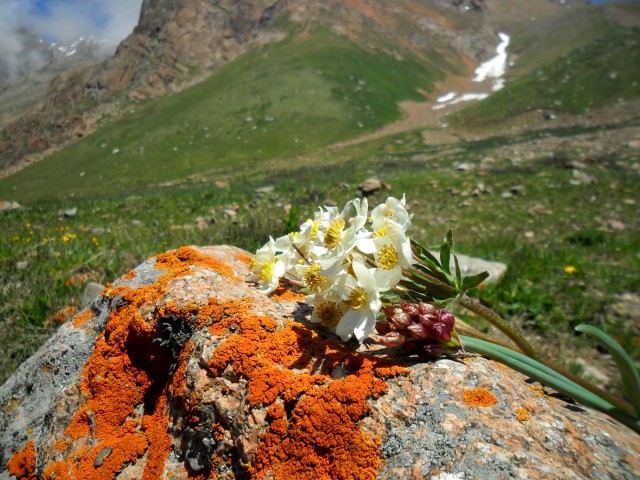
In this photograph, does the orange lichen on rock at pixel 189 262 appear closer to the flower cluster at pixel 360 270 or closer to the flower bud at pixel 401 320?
the flower cluster at pixel 360 270

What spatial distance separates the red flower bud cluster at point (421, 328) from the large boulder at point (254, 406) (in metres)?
0.09

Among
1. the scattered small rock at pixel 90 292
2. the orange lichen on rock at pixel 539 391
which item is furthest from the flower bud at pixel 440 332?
the scattered small rock at pixel 90 292

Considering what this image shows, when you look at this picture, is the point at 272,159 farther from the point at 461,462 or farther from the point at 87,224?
the point at 461,462

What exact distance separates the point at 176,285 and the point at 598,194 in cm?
1069

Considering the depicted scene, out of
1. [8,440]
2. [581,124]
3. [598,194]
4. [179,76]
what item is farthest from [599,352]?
[179,76]

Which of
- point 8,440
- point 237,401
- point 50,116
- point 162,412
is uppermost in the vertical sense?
point 237,401

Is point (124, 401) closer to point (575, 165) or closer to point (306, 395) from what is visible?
point (306, 395)

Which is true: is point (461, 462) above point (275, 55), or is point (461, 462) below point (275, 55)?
above

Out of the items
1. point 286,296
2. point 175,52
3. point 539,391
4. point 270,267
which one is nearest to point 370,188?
point 286,296

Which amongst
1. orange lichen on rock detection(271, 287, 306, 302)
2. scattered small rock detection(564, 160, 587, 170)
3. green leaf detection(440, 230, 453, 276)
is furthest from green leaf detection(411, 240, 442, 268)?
scattered small rock detection(564, 160, 587, 170)

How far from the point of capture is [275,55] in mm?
58000

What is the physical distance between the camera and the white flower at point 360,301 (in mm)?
1513

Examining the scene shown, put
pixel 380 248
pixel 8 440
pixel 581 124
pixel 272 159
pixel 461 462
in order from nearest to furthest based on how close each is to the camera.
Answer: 1. pixel 461 462
2. pixel 380 248
3. pixel 8 440
4. pixel 581 124
5. pixel 272 159

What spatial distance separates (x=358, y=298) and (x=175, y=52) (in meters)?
75.3
